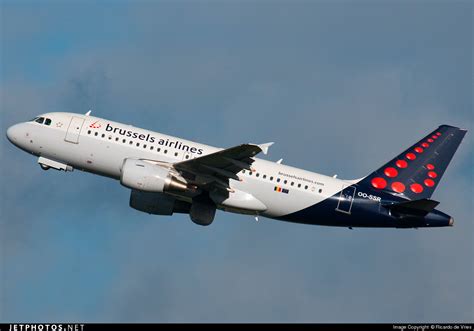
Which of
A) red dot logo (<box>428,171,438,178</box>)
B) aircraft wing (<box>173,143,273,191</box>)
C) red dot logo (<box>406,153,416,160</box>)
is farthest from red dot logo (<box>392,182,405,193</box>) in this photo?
aircraft wing (<box>173,143,273,191</box>)

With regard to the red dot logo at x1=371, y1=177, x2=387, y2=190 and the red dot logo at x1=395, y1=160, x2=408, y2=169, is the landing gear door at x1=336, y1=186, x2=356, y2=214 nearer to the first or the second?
the red dot logo at x1=371, y1=177, x2=387, y2=190

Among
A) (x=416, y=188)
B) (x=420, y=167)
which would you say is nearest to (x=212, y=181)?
(x=416, y=188)

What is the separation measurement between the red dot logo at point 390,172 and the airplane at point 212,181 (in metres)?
0.73

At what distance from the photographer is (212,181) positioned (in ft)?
192

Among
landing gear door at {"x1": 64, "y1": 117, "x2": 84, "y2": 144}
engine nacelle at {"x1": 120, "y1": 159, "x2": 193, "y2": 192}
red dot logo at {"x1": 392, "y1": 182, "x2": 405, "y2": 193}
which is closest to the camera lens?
engine nacelle at {"x1": 120, "y1": 159, "x2": 193, "y2": 192}

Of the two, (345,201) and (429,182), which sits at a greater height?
(429,182)

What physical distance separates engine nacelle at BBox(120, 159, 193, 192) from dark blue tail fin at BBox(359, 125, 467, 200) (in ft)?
40.6

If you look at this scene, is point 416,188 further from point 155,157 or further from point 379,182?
point 155,157

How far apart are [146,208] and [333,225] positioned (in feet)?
39.6

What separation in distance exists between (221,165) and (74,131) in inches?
390

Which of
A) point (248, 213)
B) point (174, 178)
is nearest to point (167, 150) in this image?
point (174, 178)

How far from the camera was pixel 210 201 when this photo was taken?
59.5m

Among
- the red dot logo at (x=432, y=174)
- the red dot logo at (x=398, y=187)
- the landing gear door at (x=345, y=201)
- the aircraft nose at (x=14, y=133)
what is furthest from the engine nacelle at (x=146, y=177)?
the red dot logo at (x=432, y=174)

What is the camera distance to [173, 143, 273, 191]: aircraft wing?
55344 mm
